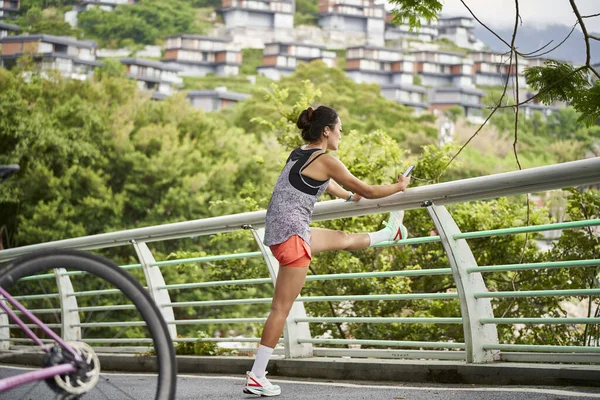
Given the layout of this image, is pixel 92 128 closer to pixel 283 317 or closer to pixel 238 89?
pixel 283 317

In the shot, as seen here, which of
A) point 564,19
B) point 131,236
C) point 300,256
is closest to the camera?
point 300,256

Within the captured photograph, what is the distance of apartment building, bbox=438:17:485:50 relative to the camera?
5999 inches

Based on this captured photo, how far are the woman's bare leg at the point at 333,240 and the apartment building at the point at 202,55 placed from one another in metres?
107

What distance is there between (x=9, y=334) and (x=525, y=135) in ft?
314

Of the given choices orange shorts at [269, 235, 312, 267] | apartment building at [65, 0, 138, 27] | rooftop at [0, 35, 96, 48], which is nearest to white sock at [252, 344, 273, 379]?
orange shorts at [269, 235, 312, 267]

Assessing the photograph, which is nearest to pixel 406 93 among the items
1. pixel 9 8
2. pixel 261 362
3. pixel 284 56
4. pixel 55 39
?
pixel 284 56

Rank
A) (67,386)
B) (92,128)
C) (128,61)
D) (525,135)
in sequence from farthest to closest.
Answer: (128,61) < (525,135) < (92,128) < (67,386)

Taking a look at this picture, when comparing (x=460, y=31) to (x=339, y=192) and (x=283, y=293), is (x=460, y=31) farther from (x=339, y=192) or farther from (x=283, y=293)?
(x=283, y=293)

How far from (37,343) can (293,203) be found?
7.88 ft

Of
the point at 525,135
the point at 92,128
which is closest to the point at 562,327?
the point at 92,128

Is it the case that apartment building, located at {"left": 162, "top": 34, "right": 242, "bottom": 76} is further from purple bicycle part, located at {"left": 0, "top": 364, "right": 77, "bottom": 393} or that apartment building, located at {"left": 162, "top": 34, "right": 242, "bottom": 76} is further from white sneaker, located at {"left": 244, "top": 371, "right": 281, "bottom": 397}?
purple bicycle part, located at {"left": 0, "top": 364, "right": 77, "bottom": 393}

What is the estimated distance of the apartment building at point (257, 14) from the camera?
137 metres

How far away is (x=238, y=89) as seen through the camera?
11538cm

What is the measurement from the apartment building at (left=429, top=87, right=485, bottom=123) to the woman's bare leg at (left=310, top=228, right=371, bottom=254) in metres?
119
